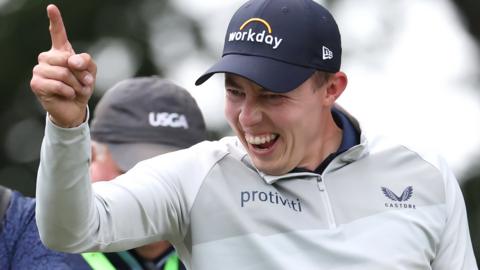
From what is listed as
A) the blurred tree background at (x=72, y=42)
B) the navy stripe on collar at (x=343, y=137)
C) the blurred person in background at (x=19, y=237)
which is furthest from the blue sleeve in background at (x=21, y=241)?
the blurred tree background at (x=72, y=42)

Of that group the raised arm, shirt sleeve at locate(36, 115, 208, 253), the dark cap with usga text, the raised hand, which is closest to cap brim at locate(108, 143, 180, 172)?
the dark cap with usga text

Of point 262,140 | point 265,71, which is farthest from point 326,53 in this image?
point 262,140

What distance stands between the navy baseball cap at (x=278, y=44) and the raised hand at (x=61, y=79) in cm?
72

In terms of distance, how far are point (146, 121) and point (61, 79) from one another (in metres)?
Answer: 1.98

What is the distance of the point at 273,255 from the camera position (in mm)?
4750

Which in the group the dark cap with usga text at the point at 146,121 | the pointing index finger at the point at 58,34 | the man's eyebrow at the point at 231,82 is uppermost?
the pointing index finger at the point at 58,34

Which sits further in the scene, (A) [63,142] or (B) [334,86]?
(B) [334,86]

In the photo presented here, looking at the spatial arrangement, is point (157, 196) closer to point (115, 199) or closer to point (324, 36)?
point (115, 199)

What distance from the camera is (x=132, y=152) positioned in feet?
19.7

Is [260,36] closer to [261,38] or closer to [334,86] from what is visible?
[261,38]

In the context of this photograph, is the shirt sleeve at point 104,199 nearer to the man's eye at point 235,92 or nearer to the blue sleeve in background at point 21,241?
the man's eye at point 235,92

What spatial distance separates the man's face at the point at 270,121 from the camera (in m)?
4.86

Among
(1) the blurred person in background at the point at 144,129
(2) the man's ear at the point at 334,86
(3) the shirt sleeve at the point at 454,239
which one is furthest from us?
(1) the blurred person in background at the point at 144,129

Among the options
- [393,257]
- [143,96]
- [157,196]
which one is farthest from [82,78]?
[143,96]
